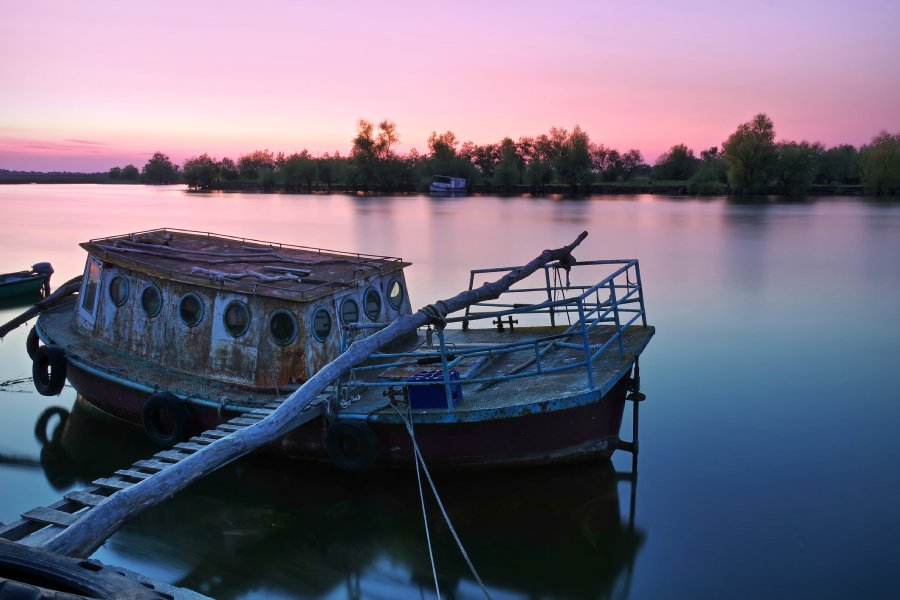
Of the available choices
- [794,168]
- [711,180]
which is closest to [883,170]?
[794,168]

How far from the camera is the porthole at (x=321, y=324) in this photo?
11.1 m

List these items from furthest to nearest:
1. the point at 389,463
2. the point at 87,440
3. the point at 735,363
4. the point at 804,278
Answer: the point at 804,278, the point at 735,363, the point at 87,440, the point at 389,463

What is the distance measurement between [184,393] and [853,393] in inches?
539

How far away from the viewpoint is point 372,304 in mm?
12602

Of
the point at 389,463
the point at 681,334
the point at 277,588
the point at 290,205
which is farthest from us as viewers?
the point at 290,205

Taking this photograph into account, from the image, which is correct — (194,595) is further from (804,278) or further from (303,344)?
(804,278)

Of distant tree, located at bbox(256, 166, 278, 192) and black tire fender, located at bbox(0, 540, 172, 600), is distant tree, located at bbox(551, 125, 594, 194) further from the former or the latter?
black tire fender, located at bbox(0, 540, 172, 600)

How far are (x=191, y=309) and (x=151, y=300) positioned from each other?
107 centimetres

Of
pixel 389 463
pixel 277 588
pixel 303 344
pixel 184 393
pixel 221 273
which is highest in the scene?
pixel 221 273

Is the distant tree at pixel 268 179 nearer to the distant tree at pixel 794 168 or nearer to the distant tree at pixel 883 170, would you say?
the distant tree at pixel 794 168

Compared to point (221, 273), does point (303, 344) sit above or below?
below

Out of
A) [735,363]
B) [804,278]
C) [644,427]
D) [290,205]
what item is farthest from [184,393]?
[290,205]

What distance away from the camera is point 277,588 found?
8.77 meters

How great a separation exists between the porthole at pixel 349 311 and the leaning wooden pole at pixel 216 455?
1918 millimetres
